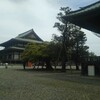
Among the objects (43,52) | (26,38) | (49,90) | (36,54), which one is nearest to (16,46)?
(26,38)

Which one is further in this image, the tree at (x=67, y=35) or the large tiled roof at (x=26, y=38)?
the large tiled roof at (x=26, y=38)

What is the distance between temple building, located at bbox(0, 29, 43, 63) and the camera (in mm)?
66338

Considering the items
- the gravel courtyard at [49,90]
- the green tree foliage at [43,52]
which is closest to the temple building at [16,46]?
the green tree foliage at [43,52]

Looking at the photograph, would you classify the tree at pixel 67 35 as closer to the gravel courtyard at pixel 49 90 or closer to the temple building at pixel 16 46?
the gravel courtyard at pixel 49 90

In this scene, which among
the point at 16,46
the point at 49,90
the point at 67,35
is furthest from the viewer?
the point at 16,46

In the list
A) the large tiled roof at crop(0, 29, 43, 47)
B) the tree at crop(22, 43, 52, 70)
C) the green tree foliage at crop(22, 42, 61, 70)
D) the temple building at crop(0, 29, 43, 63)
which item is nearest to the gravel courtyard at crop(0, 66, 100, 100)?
the green tree foliage at crop(22, 42, 61, 70)

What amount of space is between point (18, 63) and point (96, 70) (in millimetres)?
42573

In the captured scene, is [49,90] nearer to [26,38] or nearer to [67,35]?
[67,35]

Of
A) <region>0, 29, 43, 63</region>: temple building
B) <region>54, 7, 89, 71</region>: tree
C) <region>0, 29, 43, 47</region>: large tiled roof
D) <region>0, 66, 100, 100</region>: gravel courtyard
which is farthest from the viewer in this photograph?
<region>0, 29, 43, 47</region>: large tiled roof

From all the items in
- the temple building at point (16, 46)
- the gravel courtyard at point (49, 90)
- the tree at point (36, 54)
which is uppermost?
the temple building at point (16, 46)

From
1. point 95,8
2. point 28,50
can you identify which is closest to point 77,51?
point 28,50

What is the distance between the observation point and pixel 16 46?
68.9 metres

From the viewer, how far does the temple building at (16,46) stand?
66.3 metres

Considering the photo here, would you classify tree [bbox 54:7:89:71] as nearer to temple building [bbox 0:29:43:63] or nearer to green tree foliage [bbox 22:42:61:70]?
green tree foliage [bbox 22:42:61:70]
